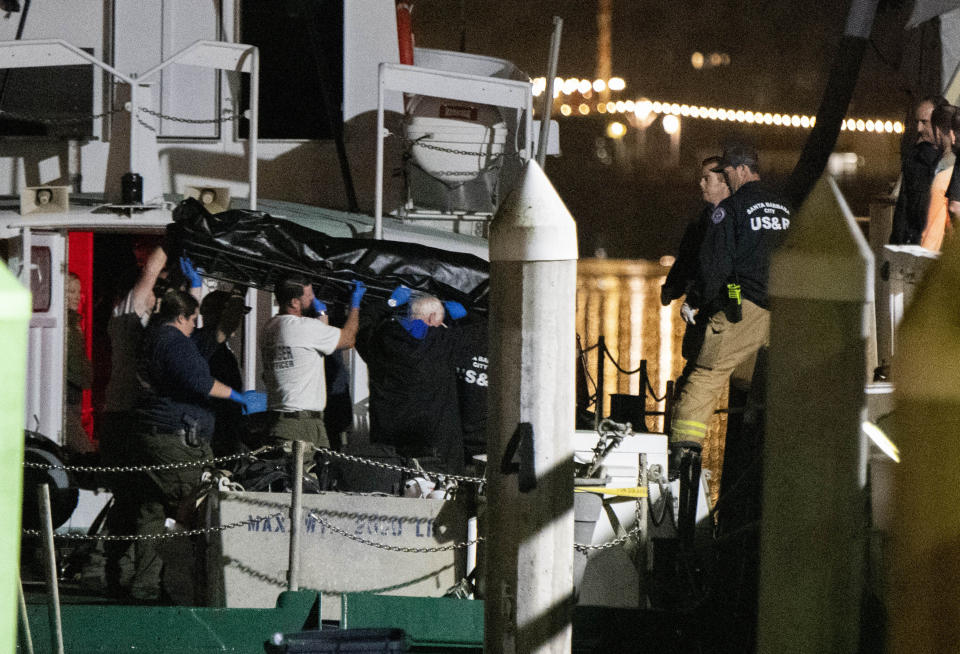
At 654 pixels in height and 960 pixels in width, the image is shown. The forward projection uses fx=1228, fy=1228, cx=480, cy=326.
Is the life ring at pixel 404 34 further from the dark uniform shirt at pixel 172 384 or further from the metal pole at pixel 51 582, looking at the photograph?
the metal pole at pixel 51 582

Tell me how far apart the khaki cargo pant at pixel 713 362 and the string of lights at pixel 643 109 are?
32.6 feet

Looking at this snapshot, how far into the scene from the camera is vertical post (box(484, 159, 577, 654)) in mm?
4340

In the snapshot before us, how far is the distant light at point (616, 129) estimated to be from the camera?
1873 cm

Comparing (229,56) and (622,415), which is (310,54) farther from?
(622,415)

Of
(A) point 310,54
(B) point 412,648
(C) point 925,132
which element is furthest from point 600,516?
(A) point 310,54

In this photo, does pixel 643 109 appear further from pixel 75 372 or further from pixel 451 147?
pixel 75 372

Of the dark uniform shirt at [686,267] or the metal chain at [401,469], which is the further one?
the dark uniform shirt at [686,267]

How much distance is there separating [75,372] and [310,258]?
3360mm

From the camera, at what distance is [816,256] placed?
354 cm

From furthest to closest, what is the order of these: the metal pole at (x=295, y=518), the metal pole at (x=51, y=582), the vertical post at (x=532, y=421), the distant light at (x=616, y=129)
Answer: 1. the distant light at (x=616, y=129)
2. the metal pole at (x=295, y=518)
3. the metal pole at (x=51, y=582)
4. the vertical post at (x=532, y=421)

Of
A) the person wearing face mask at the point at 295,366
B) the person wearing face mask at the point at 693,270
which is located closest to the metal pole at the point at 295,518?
the person wearing face mask at the point at 295,366

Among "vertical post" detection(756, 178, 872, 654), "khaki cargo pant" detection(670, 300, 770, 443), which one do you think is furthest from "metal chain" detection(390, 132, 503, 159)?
"vertical post" detection(756, 178, 872, 654)

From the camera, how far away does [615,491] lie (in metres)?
7.12

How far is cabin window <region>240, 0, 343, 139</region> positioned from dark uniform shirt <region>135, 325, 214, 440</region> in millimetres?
4210
